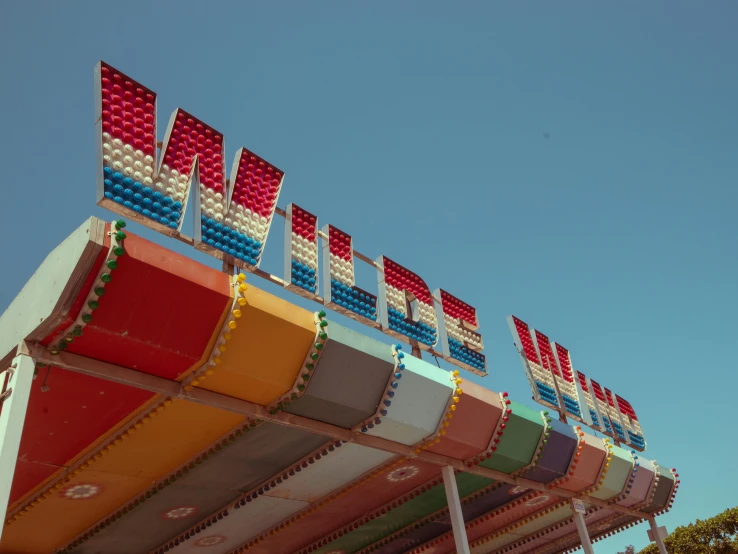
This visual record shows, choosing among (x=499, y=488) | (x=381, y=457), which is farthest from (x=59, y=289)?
(x=499, y=488)

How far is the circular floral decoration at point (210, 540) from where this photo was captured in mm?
12039

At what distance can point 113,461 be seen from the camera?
884 cm

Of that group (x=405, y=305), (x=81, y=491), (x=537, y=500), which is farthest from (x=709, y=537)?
(x=81, y=491)

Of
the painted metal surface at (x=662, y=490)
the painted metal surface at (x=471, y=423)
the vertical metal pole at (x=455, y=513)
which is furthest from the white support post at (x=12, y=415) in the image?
the painted metal surface at (x=662, y=490)

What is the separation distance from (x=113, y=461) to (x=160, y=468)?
77 cm

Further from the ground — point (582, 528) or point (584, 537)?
point (582, 528)

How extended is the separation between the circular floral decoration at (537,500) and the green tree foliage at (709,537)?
391 inches

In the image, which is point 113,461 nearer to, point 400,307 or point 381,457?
point 381,457

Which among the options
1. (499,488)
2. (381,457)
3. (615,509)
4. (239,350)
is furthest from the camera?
(615,509)

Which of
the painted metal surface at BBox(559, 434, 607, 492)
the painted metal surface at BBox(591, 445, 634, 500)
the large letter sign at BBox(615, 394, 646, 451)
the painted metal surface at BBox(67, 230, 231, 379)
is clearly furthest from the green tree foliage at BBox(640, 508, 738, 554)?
the painted metal surface at BBox(67, 230, 231, 379)

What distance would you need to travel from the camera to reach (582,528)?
46.4 feet

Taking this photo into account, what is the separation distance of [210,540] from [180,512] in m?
1.65

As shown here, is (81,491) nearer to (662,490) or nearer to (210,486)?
(210,486)

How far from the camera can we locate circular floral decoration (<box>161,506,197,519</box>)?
10.8 meters
